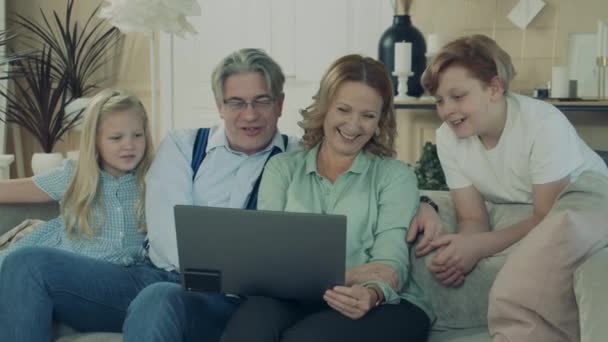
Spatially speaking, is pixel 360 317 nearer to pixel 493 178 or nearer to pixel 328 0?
pixel 493 178

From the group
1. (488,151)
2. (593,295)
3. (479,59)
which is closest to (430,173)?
(488,151)

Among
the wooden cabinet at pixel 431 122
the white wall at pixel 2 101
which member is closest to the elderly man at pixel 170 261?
the wooden cabinet at pixel 431 122

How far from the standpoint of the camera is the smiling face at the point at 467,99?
84.3 inches

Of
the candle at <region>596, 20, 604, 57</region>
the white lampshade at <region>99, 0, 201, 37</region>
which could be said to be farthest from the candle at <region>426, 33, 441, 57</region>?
the white lampshade at <region>99, 0, 201, 37</region>

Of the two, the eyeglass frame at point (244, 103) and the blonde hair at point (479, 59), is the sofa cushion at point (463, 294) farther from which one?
the eyeglass frame at point (244, 103)

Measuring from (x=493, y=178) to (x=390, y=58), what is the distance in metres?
2.29

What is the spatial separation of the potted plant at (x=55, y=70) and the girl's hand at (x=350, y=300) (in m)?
2.79

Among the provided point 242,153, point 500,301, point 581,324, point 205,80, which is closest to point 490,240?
point 500,301

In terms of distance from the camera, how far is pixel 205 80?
16.6 feet

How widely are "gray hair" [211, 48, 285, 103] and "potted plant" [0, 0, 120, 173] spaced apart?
2223mm

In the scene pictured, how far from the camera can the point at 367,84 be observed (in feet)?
6.85

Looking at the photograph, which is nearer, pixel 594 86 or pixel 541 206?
pixel 541 206

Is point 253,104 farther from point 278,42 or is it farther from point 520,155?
point 278,42

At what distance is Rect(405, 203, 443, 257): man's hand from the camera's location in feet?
6.79
